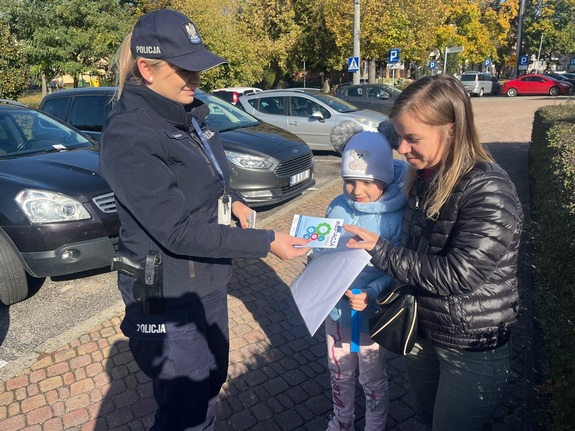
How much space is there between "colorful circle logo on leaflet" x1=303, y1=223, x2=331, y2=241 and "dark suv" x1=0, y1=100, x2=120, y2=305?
2892mm

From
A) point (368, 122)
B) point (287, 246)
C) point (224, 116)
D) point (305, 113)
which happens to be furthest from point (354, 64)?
point (287, 246)

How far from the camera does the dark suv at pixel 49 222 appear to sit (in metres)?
4.10

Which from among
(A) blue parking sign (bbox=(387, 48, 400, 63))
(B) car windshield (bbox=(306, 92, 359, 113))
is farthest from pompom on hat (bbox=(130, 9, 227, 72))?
(A) blue parking sign (bbox=(387, 48, 400, 63))

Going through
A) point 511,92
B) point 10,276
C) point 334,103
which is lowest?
point 511,92

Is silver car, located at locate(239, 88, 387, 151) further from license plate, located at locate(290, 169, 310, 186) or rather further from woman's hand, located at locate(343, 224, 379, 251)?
woman's hand, located at locate(343, 224, 379, 251)

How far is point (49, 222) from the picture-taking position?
4.11 metres

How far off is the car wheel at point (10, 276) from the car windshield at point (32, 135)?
1225 mm

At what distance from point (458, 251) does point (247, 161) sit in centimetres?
530

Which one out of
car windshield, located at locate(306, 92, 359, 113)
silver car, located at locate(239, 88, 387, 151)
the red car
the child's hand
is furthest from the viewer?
the red car

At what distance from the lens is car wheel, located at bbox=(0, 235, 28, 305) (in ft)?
13.5

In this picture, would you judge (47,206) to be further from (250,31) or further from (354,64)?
(250,31)

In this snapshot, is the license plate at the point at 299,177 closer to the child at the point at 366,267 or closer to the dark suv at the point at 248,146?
the dark suv at the point at 248,146

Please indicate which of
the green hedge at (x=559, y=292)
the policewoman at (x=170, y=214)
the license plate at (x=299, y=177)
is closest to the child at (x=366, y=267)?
the policewoman at (x=170, y=214)

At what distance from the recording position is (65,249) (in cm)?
413
